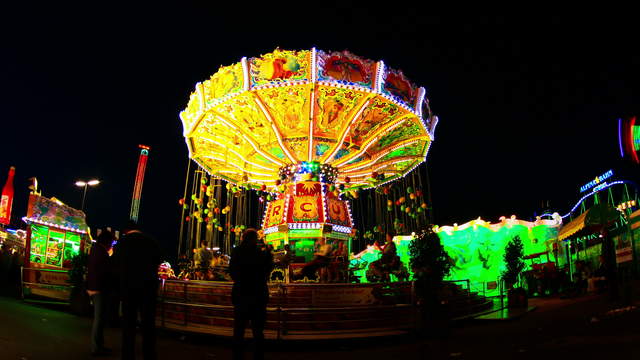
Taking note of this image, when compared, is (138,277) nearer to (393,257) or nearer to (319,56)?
(393,257)

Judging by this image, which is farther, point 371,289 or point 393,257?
point 393,257

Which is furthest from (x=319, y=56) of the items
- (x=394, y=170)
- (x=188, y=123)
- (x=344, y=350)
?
(x=344, y=350)

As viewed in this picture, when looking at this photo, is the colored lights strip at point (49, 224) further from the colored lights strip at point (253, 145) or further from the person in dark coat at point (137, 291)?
the person in dark coat at point (137, 291)

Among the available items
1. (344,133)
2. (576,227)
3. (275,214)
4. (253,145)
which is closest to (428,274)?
(344,133)

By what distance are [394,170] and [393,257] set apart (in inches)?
510

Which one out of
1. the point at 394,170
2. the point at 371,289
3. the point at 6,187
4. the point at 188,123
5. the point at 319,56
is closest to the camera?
the point at 371,289

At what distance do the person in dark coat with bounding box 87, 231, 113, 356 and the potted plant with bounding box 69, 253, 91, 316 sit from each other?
419cm

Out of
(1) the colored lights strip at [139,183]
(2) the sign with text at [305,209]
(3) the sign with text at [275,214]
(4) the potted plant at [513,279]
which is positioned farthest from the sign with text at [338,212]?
(1) the colored lights strip at [139,183]

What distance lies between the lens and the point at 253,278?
5238 millimetres

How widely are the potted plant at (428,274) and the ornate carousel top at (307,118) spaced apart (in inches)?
365

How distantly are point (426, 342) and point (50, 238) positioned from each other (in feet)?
58.6

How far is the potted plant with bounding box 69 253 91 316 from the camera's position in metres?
10.8

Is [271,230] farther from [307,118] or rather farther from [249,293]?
[249,293]

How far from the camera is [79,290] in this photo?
11.1m
